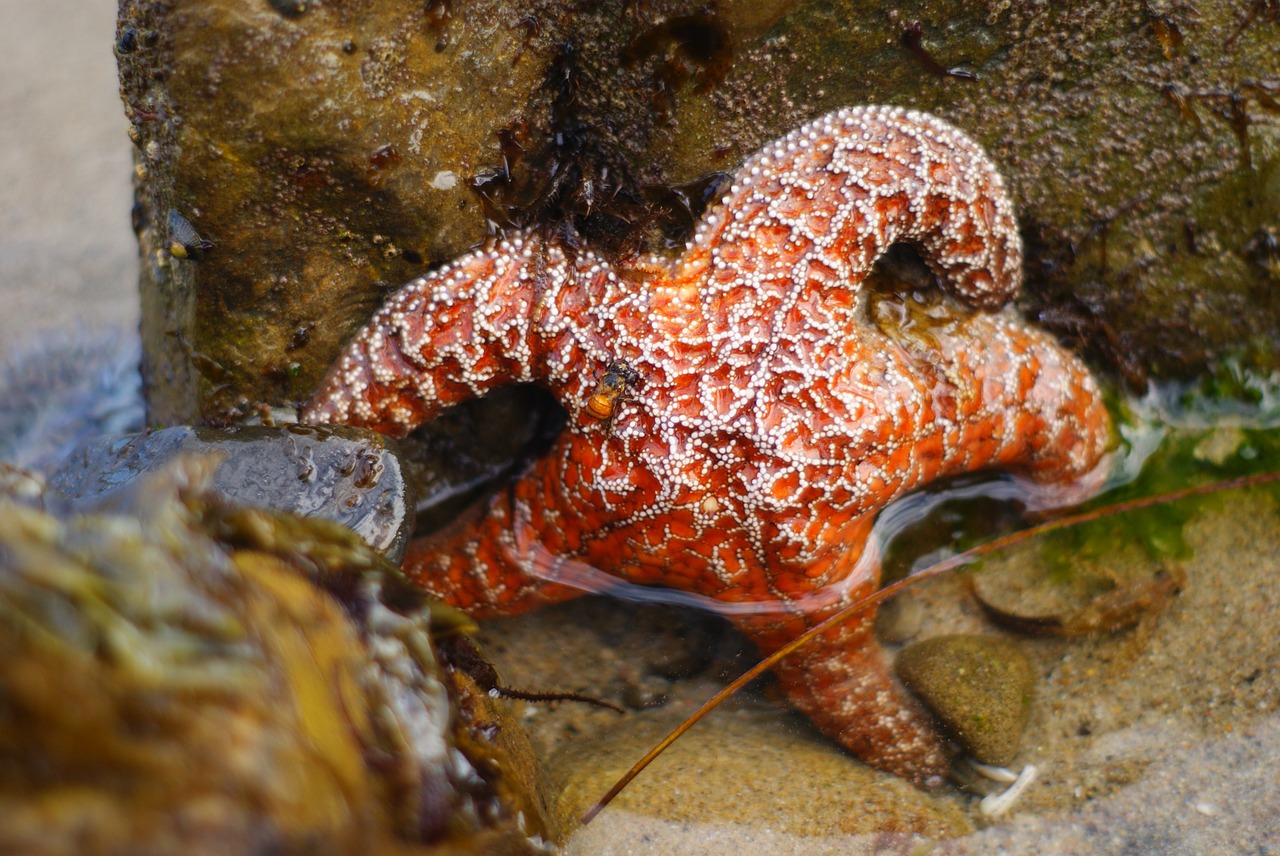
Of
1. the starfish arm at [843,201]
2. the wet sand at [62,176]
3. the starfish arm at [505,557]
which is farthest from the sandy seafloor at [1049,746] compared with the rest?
the wet sand at [62,176]

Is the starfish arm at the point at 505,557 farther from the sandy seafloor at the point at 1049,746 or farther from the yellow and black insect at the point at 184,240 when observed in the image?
the yellow and black insect at the point at 184,240

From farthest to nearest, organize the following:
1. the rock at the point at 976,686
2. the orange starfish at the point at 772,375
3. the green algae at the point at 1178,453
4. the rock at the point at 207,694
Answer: the green algae at the point at 1178,453 < the rock at the point at 976,686 < the orange starfish at the point at 772,375 < the rock at the point at 207,694

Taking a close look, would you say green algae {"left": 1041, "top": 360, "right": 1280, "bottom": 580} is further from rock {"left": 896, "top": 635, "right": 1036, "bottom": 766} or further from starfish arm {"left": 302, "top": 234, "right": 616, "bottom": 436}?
starfish arm {"left": 302, "top": 234, "right": 616, "bottom": 436}

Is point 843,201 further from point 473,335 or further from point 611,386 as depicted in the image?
point 473,335

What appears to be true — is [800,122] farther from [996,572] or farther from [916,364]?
[996,572]

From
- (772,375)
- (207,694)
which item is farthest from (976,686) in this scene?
(207,694)

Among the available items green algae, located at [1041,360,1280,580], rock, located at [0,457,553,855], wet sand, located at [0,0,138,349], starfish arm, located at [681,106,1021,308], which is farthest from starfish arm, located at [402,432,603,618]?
wet sand, located at [0,0,138,349]

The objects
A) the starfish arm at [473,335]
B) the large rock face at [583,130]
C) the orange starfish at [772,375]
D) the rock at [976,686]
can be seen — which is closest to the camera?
the large rock face at [583,130]
